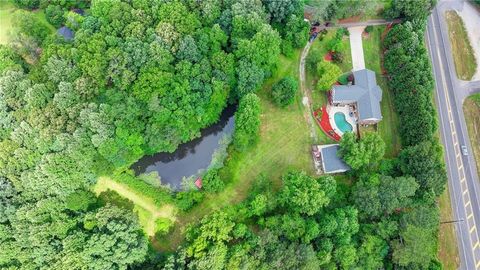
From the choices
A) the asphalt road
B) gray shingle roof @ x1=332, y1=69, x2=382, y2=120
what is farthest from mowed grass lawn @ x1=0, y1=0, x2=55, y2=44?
the asphalt road

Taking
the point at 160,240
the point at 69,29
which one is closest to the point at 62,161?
the point at 160,240

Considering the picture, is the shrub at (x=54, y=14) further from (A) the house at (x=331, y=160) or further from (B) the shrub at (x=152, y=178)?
(A) the house at (x=331, y=160)

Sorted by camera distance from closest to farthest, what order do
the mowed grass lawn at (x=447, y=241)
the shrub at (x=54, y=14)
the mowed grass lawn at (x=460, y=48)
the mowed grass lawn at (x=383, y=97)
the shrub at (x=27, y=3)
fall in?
the mowed grass lawn at (x=447, y=241), the mowed grass lawn at (x=383, y=97), the shrub at (x=54, y=14), the shrub at (x=27, y=3), the mowed grass lawn at (x=460, y=48)

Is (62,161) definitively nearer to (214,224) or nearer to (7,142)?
(7,142)

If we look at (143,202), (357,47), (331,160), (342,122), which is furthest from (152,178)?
(357,47)

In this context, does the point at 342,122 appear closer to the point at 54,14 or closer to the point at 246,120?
the point at 246,120

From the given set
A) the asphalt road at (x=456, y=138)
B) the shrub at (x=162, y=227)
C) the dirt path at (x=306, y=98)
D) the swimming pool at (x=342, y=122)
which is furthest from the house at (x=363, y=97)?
the shrub at (x=162, y=227)
